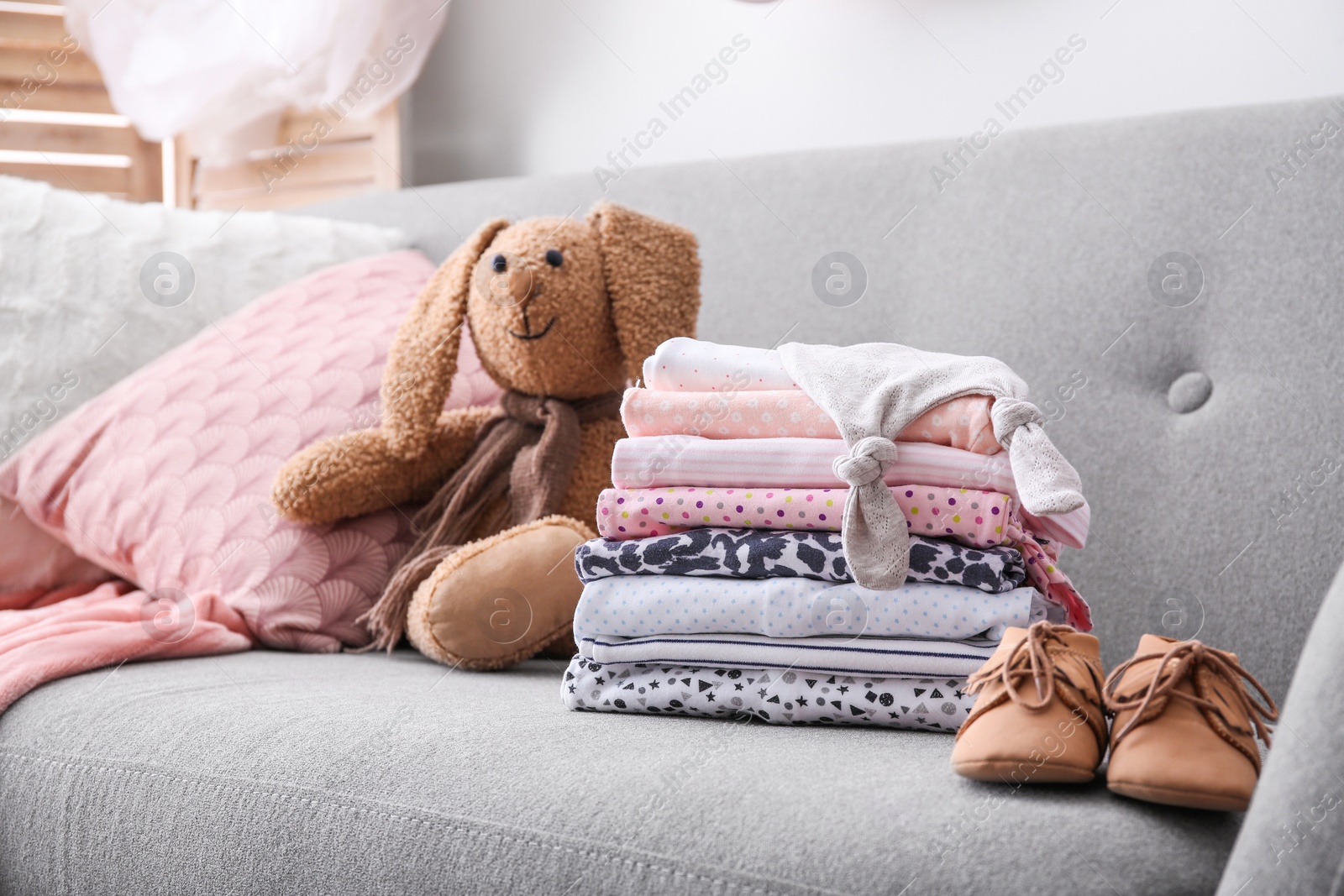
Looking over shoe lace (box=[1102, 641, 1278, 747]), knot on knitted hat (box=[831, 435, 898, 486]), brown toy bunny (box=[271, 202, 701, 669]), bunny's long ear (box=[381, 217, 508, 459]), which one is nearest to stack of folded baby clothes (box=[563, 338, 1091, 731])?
knot on knitted hat (box=[831, 435, 898, 486])

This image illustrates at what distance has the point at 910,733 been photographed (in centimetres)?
73

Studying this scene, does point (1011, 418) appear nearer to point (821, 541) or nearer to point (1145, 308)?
point (821, 541)

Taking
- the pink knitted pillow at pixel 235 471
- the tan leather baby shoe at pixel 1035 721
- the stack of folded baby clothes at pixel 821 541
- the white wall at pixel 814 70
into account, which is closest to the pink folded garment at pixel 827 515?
the stack of folded baby clothes at pixel 821 541

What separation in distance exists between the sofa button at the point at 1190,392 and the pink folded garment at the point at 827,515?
12.7 inches

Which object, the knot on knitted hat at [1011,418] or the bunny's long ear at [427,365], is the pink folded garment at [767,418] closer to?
the knot on knitted hat at [1011,418]

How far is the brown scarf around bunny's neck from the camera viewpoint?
104cm

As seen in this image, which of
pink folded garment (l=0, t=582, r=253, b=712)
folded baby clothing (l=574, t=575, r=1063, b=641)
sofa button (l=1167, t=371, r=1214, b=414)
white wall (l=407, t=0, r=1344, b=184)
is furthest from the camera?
white wall (l=407, t=0, r=1344, b=184)

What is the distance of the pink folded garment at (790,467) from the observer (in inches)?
28.8

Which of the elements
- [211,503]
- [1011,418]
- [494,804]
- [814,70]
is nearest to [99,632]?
[211,503]

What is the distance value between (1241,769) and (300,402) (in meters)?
0.95

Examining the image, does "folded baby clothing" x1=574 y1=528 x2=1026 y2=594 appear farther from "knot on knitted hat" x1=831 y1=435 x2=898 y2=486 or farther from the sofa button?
the sofa button

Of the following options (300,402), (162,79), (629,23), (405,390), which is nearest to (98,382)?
(300,402)

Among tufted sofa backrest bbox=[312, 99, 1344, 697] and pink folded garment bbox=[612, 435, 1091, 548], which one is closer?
pink folded garment bbox=[612, 435, 1091, 548]

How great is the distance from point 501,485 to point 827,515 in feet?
1.43
